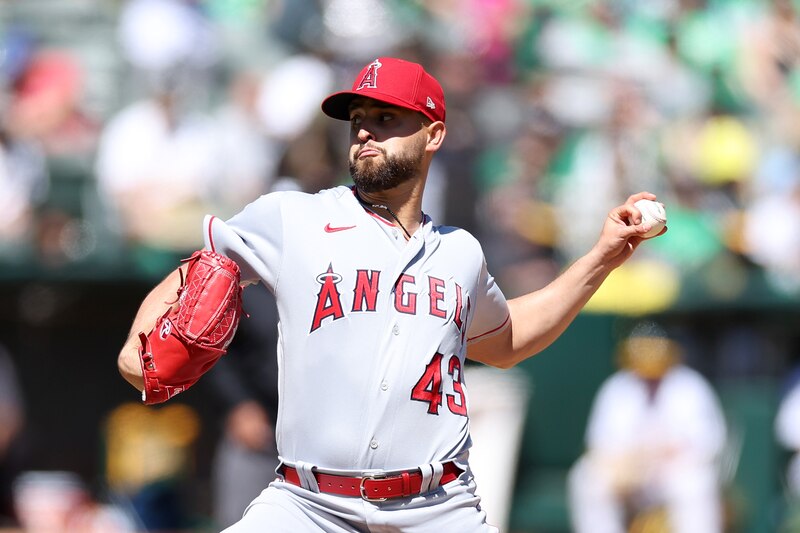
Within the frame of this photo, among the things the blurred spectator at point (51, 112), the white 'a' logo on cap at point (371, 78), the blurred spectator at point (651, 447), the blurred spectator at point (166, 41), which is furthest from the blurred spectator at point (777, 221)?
the white 'a' logo on cap at point (371, 78)

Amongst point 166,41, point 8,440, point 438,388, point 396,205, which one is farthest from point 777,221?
point 438,388

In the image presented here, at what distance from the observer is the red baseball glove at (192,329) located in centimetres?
312

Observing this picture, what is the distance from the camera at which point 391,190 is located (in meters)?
3.54

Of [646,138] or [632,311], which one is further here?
[646,138]

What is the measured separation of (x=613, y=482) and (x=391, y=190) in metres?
4.50

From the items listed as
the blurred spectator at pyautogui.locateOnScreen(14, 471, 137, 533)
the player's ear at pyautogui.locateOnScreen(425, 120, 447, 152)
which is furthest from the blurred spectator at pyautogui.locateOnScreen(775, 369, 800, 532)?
the player's ear at pyautogui.locateOnScreen(425, 120, 447, 152)

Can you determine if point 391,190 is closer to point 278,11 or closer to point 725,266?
point 725,266

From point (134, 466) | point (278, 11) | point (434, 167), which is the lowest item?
point (134, 466)

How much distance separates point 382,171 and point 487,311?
1.74 ft

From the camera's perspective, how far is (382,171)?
3.49m

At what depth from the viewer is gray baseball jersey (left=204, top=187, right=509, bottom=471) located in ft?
10.6

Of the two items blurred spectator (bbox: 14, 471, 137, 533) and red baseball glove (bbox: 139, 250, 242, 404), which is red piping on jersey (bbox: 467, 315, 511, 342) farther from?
blurred spectator (bbox: 14, 471, 137, 533)

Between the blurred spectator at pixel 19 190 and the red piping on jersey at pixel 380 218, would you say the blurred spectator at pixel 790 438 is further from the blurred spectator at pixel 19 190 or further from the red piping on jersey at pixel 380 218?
the red piping on jersey at pixel 380 218

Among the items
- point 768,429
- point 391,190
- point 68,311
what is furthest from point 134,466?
point 391,190
